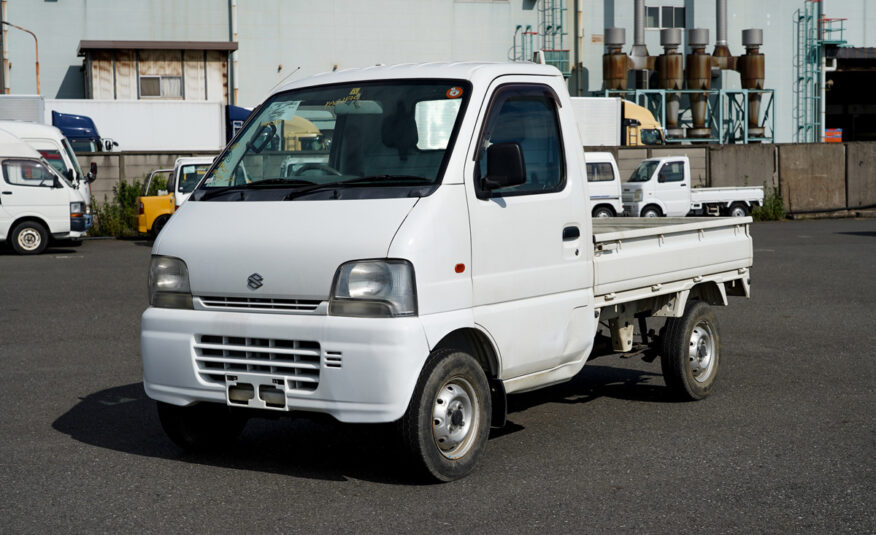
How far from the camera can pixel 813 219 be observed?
33719 mm

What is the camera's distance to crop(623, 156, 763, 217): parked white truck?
29469 mm

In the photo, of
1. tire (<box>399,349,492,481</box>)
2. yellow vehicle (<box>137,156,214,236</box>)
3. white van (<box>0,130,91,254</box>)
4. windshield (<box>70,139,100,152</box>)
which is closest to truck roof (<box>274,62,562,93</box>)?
tire (<box>399,349,492,481</box>)

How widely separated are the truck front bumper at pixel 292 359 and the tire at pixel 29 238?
60.3 ft

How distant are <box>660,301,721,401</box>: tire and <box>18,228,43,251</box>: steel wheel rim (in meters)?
18.2

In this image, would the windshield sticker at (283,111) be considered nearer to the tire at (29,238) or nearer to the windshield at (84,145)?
the tire at (29,238)

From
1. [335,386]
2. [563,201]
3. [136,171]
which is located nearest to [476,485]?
[335,386]

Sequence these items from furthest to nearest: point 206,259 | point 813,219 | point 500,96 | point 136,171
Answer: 1. point 813,219
2. point 136,171
3. point 500,96
4. point 206,259

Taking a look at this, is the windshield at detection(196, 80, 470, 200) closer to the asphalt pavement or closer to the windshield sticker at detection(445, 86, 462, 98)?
the windshield sticker at detection(445, 86, 462, 98)

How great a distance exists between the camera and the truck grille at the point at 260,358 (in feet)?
17.4

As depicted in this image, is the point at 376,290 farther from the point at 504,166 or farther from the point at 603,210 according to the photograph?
the point at 603,210

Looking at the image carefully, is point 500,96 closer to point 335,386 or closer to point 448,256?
point 448,256

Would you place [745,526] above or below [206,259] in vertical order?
below

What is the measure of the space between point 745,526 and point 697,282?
10.5ft

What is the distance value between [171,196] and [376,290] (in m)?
21.0
